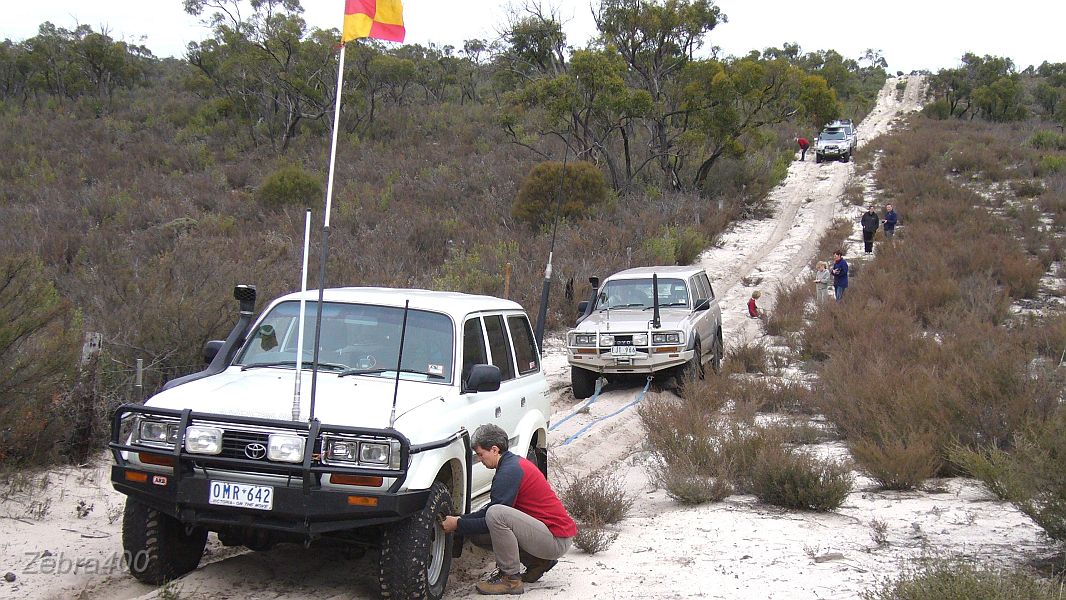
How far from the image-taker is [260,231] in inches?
1030

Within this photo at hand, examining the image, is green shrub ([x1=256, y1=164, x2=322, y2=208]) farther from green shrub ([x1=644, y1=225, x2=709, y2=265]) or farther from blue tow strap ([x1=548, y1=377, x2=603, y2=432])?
blue tow strap ([x1=548, y1=377, x2=603, y2=432])

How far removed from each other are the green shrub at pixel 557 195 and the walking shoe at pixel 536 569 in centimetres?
2237

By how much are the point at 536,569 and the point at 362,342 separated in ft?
6.20

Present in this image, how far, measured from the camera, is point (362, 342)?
6066 mm

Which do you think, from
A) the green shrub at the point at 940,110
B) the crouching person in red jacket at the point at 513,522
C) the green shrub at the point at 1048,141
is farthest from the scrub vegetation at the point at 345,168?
the green shrub at the point at 940,110

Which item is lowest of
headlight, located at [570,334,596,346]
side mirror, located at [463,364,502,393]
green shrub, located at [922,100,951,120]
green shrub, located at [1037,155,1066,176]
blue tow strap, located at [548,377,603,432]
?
blue tow strap, located at [548,377,603,432]

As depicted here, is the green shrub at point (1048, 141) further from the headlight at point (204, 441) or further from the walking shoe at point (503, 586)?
the headlight at point (204, 441)

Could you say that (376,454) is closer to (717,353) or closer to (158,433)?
(158,433)

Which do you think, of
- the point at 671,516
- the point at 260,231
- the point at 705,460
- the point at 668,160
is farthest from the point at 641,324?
the point at 668,160

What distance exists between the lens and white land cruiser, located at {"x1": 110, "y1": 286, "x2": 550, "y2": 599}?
4676mm

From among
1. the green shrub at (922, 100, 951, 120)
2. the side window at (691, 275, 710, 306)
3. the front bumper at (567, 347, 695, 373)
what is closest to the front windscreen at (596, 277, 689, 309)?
the side window at (691, 275, 710, 306)

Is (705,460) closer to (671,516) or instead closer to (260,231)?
(671,516)

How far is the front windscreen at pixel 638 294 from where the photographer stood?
1416cm

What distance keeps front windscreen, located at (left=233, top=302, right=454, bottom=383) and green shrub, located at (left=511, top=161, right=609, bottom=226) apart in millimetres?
21414
